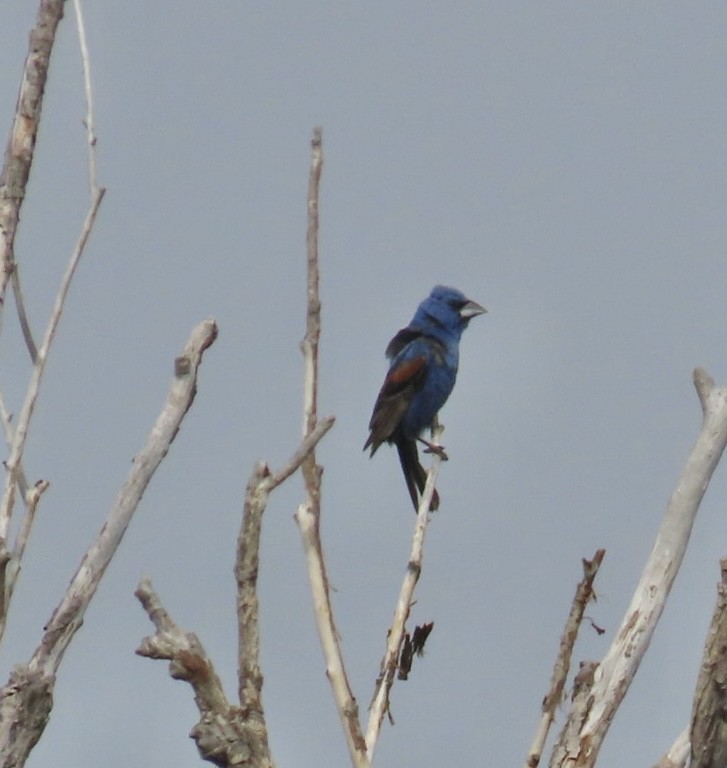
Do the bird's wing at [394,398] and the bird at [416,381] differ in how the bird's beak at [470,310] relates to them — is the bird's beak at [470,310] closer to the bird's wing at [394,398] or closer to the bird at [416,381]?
the bird at [416,381]

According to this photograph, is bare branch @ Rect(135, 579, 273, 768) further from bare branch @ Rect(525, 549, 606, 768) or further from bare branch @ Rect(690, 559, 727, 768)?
bare branch @ Rect(690, 559, 727, 768)

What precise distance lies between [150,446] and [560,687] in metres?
1.34

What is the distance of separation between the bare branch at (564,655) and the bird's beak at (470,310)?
824cm

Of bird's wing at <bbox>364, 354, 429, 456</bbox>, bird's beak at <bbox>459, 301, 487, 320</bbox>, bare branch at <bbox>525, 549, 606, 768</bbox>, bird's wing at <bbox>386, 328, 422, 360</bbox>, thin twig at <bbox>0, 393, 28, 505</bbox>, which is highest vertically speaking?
bird's beak at <bbox>459, 301, 487, 320</bbox>

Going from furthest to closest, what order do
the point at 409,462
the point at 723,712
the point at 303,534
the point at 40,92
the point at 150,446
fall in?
the point at 409,462, the point at 40,92, the point at 303,534, the point at 150,446, the point at 723,712

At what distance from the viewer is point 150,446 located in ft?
15.3

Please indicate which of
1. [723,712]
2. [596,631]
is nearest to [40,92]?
[596,631]

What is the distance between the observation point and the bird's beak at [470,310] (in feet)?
43.0

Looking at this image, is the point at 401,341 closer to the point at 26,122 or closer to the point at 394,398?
the point at 394,398

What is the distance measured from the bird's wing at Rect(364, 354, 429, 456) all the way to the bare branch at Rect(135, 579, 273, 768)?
303 inches

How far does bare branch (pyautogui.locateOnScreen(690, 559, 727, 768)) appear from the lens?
4.21m

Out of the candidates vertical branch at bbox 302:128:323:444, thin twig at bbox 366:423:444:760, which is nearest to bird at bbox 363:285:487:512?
vertical branch at bbox 302:128:323:444

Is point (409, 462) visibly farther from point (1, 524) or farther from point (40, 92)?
point (1, 524)

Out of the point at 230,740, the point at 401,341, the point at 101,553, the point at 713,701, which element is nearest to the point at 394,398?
the point at 401,341
